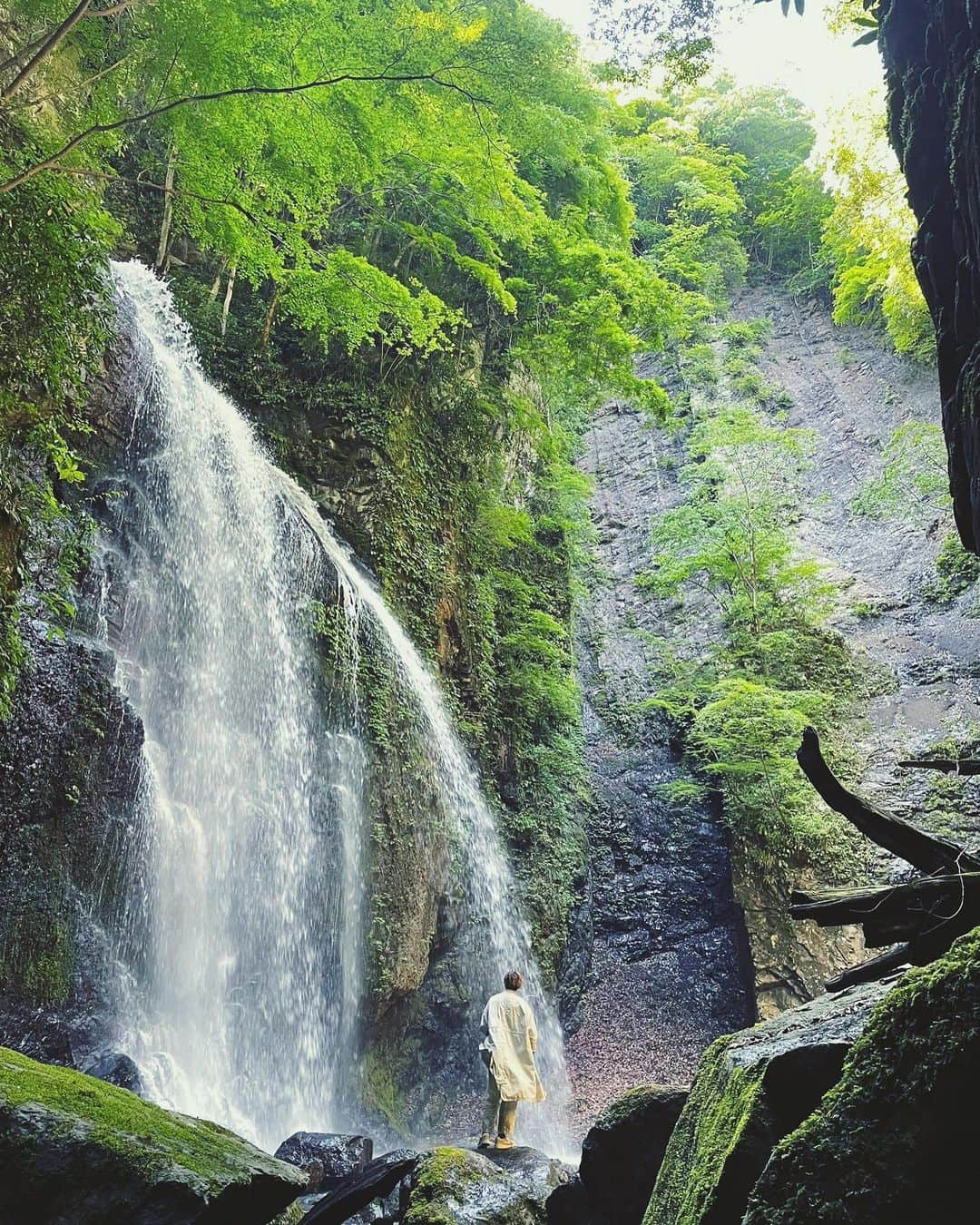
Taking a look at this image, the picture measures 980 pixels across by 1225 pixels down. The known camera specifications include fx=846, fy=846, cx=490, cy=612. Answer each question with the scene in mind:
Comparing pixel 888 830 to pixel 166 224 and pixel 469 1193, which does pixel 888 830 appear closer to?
pixel 469 1193

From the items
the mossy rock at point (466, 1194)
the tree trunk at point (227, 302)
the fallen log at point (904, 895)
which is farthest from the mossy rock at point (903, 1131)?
the tree trunk at point (227, 302)

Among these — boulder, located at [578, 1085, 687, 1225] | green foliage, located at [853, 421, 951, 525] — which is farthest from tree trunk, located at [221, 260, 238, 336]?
green foliage, located at [853, 421, 951, 525]

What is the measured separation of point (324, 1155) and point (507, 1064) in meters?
1.54

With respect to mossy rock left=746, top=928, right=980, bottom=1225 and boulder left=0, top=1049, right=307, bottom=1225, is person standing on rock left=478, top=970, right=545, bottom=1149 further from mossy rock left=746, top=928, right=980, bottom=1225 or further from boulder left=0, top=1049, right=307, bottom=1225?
mossy rock left=746, top=928, right=980, bottom=1225

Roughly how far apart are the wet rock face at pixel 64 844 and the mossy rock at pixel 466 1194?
2.95 m

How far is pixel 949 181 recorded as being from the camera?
4.34 metres

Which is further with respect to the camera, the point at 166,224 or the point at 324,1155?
the point at 166,224

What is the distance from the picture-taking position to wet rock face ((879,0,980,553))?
12.7 feet

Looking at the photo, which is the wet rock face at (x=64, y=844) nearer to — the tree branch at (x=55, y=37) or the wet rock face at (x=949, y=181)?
the tree branch at (x=55, y=37)

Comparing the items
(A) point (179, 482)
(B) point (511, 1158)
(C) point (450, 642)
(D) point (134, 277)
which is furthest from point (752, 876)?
(D) point (134, 277)

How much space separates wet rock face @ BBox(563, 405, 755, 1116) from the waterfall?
1338 millimetres

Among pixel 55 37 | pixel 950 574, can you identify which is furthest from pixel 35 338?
pixel 950 574

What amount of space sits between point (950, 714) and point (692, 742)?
4727 millimetres

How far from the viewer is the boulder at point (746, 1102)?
2.25 metres
